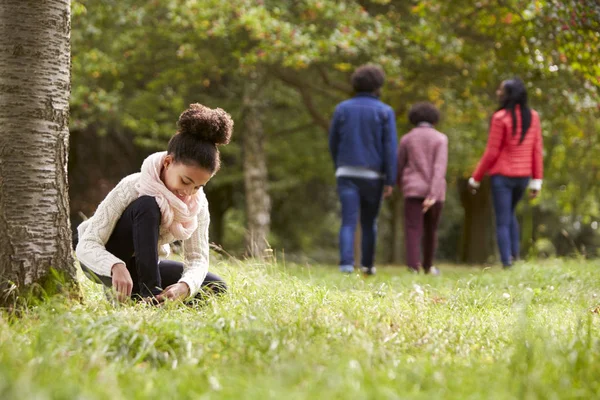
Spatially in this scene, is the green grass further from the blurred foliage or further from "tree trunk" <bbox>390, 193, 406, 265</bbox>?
"tree trunk" <bbox>390, 193, 406, 265</bbox>

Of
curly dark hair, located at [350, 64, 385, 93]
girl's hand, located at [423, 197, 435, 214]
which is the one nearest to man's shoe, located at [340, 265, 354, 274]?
girl's hand, located at [423, 197, 435, 214]

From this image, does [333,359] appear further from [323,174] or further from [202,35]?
[323,174]

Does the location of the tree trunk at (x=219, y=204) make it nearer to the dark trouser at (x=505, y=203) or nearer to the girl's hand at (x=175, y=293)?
→ the dark trouser at (x=505, y=203)

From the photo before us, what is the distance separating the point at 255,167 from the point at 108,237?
1127 cm

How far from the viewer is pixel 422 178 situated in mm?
8992

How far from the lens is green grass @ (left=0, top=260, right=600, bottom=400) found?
2625mm

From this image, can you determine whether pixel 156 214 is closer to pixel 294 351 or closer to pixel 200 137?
pixel 200 137

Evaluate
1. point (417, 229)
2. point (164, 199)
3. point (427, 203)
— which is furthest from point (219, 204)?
point (164, 199)

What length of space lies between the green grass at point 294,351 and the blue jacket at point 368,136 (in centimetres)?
397

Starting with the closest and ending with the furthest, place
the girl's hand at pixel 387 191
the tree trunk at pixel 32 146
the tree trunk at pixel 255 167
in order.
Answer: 1. the tree trunk at pixel 32 146
2. the girl's hand at pixel 387 191
3. the tree trunk at pixel 255 167

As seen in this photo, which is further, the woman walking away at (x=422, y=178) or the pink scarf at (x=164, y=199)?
the woman walking away at (x=422, y=178)

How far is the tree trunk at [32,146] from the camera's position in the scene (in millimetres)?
4141

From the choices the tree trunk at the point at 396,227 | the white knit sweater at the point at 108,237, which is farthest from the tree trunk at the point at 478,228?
the white knit sweater at the point at 108,237

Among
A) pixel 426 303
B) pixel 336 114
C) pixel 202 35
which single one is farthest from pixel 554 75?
pixel 426 303
